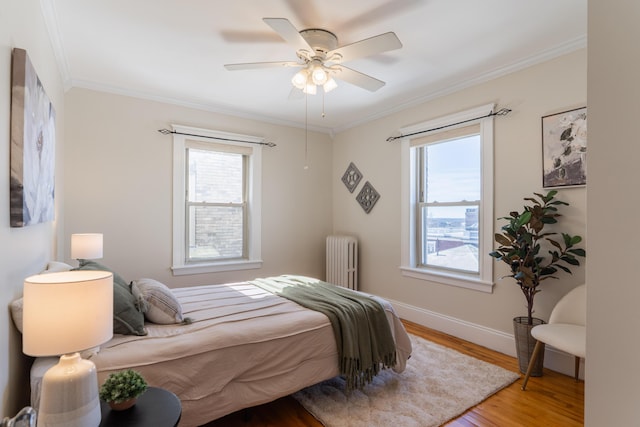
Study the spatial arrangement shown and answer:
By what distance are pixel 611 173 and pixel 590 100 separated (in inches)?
8.5

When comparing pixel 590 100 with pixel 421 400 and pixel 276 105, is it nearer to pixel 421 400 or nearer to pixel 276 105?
pixel 421 400

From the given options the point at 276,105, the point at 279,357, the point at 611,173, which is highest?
the point at 276,105

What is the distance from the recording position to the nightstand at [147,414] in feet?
4.05

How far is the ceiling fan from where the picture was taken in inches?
83.6

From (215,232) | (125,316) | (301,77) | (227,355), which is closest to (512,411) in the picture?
(227,355)

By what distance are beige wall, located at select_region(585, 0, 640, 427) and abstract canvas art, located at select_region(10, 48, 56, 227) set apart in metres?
2.08

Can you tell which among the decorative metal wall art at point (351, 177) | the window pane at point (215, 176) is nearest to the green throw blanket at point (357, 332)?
the window pane at point (215, 176)

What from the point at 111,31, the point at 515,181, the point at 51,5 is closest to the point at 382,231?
the point at 515,181

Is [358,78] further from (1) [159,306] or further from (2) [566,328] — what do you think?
(2) [566,328]

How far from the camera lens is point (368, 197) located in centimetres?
447

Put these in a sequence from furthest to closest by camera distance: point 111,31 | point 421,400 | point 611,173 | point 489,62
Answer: point 489,62
point 111,31
point 421,400
point 611,173

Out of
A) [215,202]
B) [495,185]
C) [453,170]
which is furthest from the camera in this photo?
[215,202]

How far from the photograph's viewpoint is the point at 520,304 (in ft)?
9.61

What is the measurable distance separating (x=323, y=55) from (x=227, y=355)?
216 centimetres
